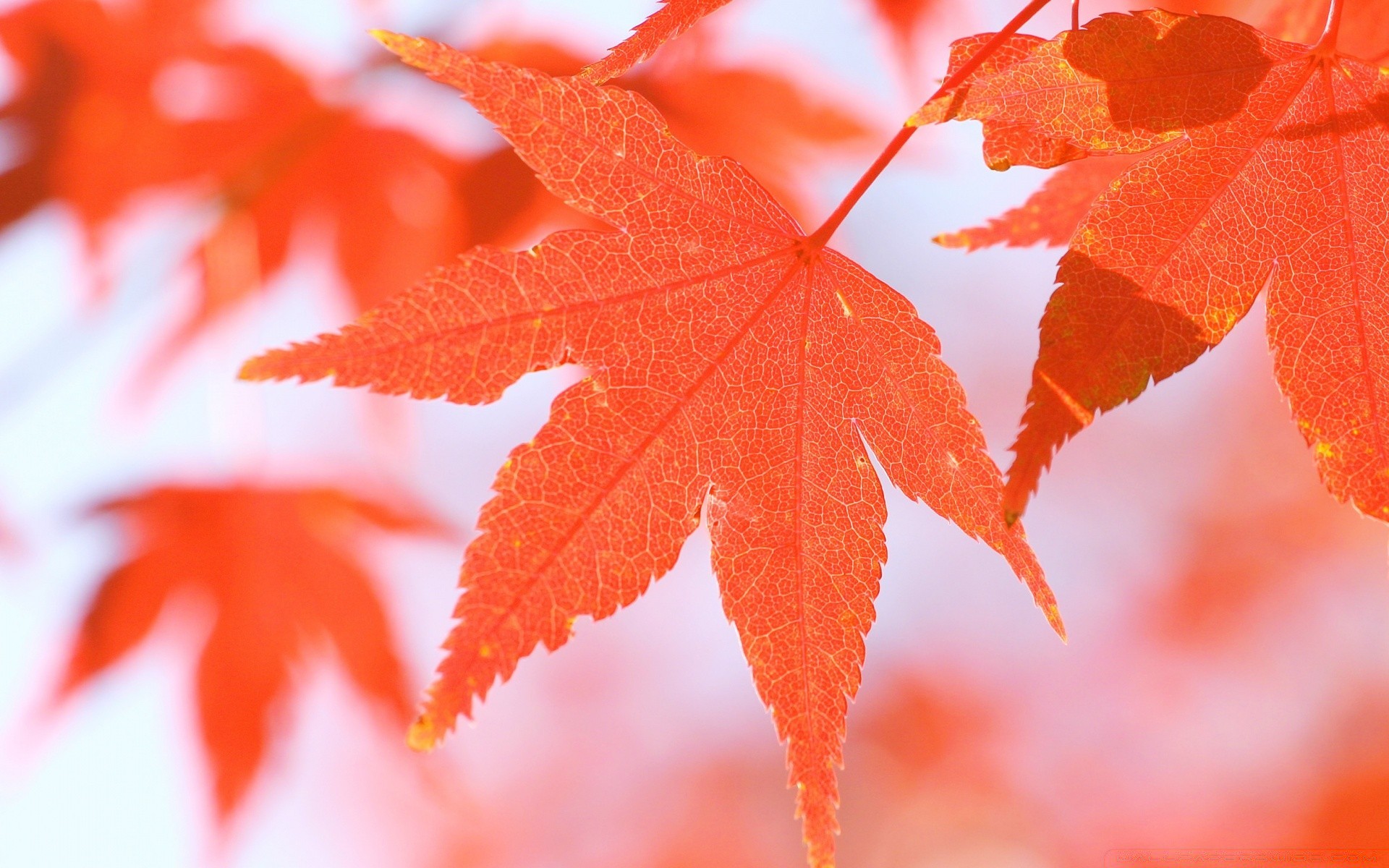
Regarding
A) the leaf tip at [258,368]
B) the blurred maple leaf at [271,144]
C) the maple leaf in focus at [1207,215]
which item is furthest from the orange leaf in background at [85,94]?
the maple leaf in focus at [1207,215]

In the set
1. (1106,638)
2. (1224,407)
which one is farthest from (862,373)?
Result: (1224,407)

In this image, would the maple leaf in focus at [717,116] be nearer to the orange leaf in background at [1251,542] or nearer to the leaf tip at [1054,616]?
the leaf tip at [1054,616]

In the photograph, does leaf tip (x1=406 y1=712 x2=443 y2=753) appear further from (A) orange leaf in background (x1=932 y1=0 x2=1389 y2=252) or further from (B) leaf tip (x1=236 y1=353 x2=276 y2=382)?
(A) orange leaf in background (x1=932 y1=0 x2=1389 y2=252)

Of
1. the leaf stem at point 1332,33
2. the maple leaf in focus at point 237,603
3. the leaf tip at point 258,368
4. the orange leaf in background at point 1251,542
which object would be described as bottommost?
the maple leaf in focus at point 237,603

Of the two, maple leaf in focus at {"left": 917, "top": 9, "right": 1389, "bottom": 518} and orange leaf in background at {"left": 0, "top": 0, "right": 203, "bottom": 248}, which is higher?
maple leaf in focus at {"left": 917, "top": 9, "right": 1389, "bottom": 518}

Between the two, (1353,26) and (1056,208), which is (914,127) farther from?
(1353,26)

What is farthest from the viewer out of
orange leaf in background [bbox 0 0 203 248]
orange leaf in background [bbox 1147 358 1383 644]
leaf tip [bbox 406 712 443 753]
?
orange leaf in background [bbox 1147 358 1383 644]

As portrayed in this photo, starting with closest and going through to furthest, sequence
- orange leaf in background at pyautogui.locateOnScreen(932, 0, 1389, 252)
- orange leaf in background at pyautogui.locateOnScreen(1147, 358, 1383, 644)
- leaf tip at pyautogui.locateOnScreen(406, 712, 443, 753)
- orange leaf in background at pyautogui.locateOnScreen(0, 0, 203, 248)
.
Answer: leaf tip at pyautogui.locateOnScreen(406, 712, 443, 753) < orange leaf in background at pyautogui.locateOnScreen(932, 0, 1389, 252) < orange leaf in background at pyautogui.locateOnScreen(0, 0, 203, 248) < orange leaf in background at pyautogui.locateOnScreen(1147, 358, 1383, 644)

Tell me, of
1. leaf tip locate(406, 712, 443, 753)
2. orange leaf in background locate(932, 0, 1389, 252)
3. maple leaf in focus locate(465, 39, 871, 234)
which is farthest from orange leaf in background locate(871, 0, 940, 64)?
leaf tip locate(406, 712, 443, 753)
